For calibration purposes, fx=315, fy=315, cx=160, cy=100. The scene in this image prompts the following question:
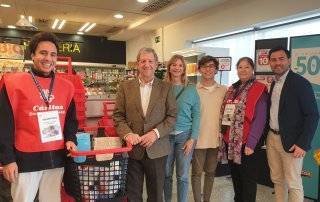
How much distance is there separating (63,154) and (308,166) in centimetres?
294

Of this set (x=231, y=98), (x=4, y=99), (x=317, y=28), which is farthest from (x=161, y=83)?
(x=317, y=28)

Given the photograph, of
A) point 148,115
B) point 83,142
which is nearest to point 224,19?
point 148,115

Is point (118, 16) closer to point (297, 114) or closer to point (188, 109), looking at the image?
point (188, 109)

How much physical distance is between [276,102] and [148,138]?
1319mm

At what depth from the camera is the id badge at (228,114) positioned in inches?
118

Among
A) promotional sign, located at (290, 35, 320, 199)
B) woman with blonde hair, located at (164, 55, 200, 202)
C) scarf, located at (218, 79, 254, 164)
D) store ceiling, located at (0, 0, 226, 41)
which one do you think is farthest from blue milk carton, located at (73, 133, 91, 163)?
store ceiling, located at (0, 0, 226, 41)

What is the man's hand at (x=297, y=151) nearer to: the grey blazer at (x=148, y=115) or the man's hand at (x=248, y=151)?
the man's hand at (x=248, y=151)

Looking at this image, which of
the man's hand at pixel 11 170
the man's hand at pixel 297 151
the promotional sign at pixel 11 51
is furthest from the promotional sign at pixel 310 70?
the promotional sign at pixel 11 51

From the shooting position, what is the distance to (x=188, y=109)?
9.59 feet

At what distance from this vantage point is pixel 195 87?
3.04 metres

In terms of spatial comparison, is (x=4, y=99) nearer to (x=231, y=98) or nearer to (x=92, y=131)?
(x=92, y=131)

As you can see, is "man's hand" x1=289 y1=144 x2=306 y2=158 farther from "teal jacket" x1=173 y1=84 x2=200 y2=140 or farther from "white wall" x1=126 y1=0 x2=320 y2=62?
"white wall" x1=126 y1=0 x2=320 y2=62

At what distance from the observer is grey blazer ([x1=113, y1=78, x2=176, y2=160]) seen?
7.79 feet

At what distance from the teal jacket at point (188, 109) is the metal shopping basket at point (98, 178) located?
110 cm
